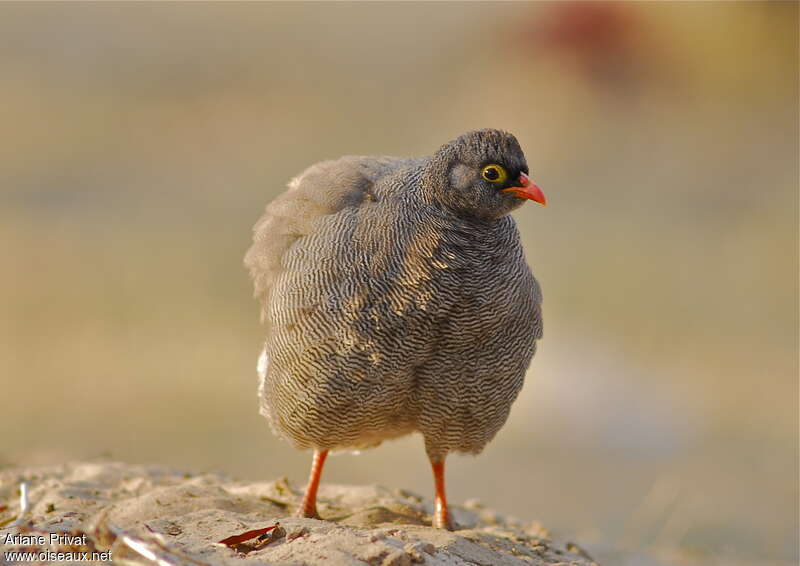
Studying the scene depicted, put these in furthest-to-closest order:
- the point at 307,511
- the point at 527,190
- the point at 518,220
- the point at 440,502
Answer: the point at 518,220 < the point at 440,502 < the point at 307,511 < the point at 527,190

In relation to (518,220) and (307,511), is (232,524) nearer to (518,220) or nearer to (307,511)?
(307,511)

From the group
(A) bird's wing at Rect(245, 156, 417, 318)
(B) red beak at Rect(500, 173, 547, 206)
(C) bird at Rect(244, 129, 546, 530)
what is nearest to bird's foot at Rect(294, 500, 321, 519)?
(C) bird at Rect(244, 129, 546, 530)

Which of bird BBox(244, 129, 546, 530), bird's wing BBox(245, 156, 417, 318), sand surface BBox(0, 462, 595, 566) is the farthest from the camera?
bird's wing BBox(245, 156, 417, 318)

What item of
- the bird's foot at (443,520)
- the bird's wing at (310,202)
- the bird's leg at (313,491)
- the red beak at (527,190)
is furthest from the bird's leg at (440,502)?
the red beak at (527,190)

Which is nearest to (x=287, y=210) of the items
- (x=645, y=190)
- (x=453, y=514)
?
(x=453, y=514)

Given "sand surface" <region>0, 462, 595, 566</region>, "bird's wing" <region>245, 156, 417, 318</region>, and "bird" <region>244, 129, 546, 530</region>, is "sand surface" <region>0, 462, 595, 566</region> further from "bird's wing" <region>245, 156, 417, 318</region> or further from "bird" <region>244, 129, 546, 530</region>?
"bird's wing" <region>245, 156, 417, 318</region>

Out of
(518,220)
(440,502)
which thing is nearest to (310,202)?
(440,502)

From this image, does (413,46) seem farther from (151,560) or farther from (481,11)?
(151,560)
